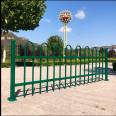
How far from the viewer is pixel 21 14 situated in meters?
27.7

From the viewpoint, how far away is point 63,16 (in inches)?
1647

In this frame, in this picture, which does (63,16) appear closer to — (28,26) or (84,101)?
(28,26)

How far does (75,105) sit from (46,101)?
3.12 ft

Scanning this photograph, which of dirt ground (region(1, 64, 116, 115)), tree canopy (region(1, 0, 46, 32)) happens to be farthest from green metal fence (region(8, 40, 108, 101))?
tree canopy (region(1, 0, 46, 32))

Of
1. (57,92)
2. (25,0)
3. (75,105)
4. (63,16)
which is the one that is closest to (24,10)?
(25,0)

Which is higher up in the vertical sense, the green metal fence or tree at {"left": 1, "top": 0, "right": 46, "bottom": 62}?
tree at {"left": 1, "top": 0, "right": 46, "bottom": 62}

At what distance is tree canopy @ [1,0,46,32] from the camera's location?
26984mm

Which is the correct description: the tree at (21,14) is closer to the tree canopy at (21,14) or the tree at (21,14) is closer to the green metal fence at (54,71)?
the tree canopy at (21,14)

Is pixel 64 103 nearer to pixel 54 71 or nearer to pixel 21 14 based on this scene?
pixel 54 71

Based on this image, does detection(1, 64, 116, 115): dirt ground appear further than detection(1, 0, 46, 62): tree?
No

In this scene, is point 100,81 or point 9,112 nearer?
point 9,112

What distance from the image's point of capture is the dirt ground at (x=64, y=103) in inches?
286

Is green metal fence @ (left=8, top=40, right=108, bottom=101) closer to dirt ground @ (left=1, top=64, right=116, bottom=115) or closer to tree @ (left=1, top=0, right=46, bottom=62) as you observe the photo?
dirt ground @ (left=1, top=64, right=116, bottom=115)

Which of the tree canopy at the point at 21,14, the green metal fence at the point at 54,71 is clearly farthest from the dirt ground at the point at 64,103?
the tree canopy at the point at 21,14
